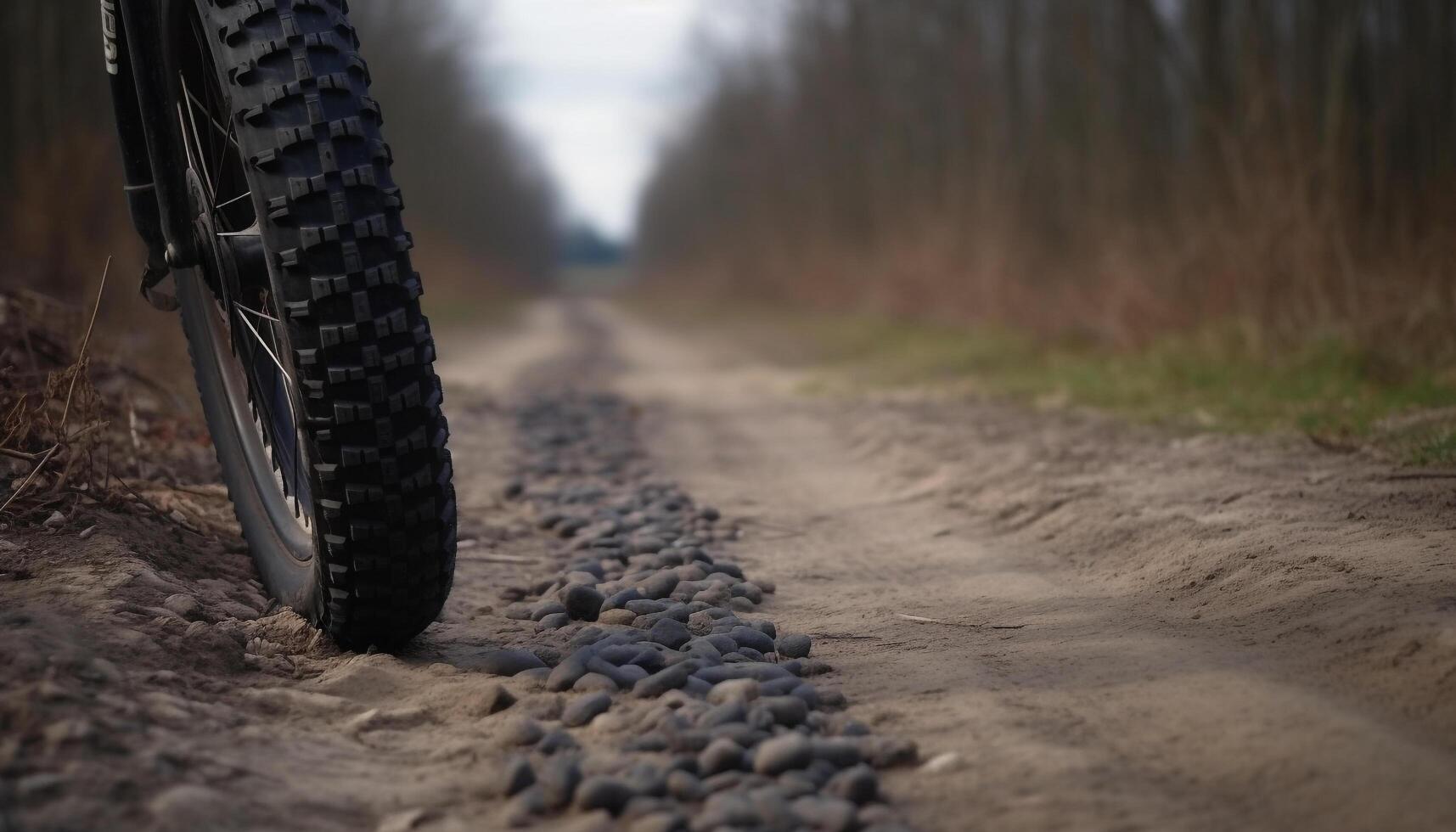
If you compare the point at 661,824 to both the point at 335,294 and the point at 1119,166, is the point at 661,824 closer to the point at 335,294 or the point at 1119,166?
the point at 335,294

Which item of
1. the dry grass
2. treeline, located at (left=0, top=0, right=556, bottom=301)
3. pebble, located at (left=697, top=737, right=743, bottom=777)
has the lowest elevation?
pebble, located at (left=697, top=737, right=743, bottom=777)

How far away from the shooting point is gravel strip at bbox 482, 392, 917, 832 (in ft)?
6.14

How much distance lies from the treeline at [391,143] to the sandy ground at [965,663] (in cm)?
473

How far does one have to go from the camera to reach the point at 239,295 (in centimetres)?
276

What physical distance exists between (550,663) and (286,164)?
1.18 metres

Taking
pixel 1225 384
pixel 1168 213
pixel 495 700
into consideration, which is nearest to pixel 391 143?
pixel 1168 213

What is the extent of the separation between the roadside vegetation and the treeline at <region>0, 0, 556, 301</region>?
6.64 meters

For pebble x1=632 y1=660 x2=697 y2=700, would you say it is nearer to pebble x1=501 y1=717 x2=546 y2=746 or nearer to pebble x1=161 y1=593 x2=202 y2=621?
pebble x1=501 y1=717 x2=546 y2=746

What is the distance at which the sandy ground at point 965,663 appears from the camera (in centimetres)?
182

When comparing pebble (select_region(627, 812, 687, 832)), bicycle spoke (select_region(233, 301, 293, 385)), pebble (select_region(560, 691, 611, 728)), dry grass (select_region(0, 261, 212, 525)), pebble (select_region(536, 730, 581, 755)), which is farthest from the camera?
dry grass (select_region(0, 261, 212, 525))

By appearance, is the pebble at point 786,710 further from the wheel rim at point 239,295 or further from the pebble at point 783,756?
the wheel rim at point 239,295

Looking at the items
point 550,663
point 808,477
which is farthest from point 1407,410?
point 550,663

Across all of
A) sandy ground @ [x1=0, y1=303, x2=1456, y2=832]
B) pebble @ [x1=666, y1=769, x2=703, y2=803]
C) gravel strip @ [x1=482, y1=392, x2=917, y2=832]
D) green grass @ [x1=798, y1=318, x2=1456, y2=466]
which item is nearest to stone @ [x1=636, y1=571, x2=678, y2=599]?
gravel strip @ [x1=482, y1=392, x2=917, y2=832]

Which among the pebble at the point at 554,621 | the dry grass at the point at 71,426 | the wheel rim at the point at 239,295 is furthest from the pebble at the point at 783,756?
the dry grass at the point at 71,426
